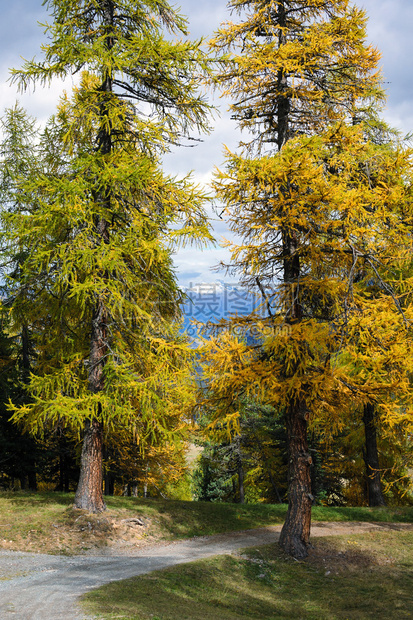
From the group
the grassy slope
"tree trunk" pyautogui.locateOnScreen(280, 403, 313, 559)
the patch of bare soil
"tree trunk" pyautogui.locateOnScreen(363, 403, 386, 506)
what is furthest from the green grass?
"tree trunk" pyautogui.locateOnScreen(363, 403, 386, 506)

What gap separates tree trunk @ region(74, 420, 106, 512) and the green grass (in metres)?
2.82

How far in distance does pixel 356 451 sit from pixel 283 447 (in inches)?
186

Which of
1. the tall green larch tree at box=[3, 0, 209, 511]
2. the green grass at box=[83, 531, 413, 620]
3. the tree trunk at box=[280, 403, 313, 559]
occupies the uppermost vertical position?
the tall green larch tree at box=[3, 0, 209, 511]

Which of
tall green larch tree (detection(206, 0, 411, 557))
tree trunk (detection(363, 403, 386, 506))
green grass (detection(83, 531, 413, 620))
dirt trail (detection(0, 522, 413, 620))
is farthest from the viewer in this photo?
tree trunk (detection(363, 403, 386, 506))

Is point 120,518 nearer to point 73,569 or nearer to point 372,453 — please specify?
point 73,569

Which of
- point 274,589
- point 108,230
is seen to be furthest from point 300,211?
point 274,589

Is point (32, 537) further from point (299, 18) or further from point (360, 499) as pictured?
point (360, 499)

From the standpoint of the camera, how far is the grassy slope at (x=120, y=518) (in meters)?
9.39

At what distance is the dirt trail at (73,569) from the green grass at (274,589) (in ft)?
1.18

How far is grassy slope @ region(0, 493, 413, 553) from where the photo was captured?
9.39m

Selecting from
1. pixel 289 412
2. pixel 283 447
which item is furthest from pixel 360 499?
pixel 289 412

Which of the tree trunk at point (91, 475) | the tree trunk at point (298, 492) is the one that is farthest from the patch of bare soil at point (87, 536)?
the tree trunk at point (298, 492)

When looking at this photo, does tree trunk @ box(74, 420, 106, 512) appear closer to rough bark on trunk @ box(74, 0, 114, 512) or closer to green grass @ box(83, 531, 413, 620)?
rough bark on trunk @ box(74, 0, 114, 512)

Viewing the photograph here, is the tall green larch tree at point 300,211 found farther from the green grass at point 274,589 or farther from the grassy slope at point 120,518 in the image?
the grassy slope at point 120,518
